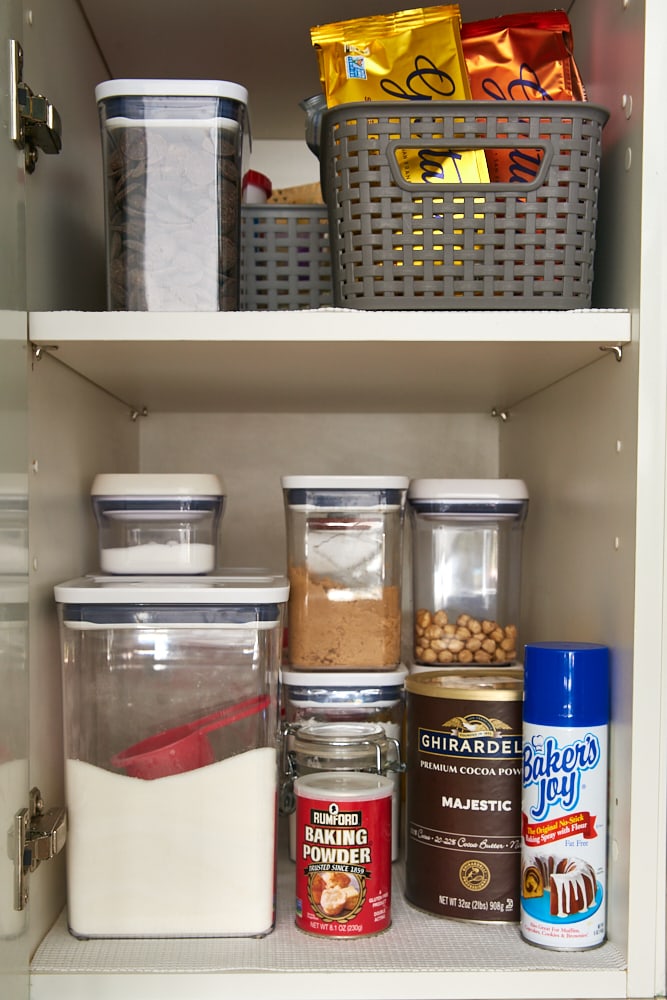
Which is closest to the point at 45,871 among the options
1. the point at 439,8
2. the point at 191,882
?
the point at 191,882

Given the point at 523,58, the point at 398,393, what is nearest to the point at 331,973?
the point at 398,393

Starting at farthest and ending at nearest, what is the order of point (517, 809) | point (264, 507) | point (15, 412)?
point (264, 507)
point (517, 809)
point (15, 412)

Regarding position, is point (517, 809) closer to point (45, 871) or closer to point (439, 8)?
point (45, 871)

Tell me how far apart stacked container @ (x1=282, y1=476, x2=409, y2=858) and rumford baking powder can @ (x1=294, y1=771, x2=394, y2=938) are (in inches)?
5.5

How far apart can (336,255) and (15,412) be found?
1.01 feet

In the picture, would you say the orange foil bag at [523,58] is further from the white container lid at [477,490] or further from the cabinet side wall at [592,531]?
the white container lid at [477,490]

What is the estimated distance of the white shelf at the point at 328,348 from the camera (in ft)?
2.56

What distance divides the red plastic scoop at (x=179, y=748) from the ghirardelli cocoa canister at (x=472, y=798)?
0.52ft

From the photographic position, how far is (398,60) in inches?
34.9

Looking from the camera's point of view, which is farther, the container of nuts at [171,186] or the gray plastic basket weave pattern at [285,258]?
the gray plastic basket weave pattern at [285,258]

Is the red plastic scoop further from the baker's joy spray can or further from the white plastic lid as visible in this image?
the baker's joy spray can

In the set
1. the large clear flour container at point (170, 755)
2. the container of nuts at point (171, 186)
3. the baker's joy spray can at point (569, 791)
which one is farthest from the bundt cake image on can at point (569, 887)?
the container of nuts at point (171, 186)

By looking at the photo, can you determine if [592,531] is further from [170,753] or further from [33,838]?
[33,838]

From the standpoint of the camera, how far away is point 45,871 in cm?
82
